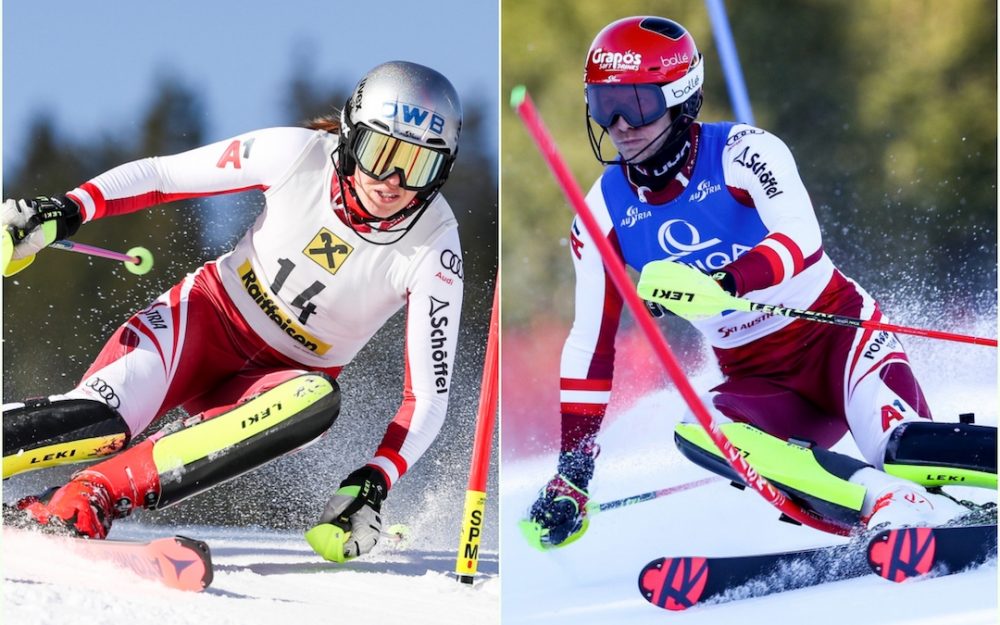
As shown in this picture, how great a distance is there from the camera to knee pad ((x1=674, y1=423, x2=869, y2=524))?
115 inches

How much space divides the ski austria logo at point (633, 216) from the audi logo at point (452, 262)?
454 millimetres

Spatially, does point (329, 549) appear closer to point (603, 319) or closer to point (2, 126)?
point (603, 319)

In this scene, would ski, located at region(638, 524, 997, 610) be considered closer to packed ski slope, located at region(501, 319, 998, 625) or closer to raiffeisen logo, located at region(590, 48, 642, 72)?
packed ski slope, located at region(501, 319, 998, 625)

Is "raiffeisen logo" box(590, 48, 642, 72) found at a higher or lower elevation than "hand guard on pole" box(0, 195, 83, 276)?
higher

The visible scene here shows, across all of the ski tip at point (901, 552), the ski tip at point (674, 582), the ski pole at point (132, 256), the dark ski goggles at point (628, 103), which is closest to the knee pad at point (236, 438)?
the ski pole at point (132, 256)

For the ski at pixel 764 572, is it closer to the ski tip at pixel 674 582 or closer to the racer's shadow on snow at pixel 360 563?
the ski tip at pixel 674 582

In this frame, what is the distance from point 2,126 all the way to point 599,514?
1.93 meters

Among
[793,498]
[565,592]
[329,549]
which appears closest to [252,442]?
[329,549]

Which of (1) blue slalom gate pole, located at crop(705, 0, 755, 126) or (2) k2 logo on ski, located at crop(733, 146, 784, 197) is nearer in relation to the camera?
(2) k2 logo on ski, located at crop(733, 146, 784, 197)

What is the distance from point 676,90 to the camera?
10.5 ft

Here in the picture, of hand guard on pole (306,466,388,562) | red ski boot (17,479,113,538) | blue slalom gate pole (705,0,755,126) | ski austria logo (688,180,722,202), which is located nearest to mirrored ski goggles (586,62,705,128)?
ski austria logo (688,180,722,202)

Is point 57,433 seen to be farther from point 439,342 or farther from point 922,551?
point 922,551

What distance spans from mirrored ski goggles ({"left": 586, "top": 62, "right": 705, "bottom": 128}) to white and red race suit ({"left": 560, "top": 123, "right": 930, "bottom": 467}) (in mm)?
Answer: 107

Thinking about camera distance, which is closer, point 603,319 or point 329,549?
point 329,549
